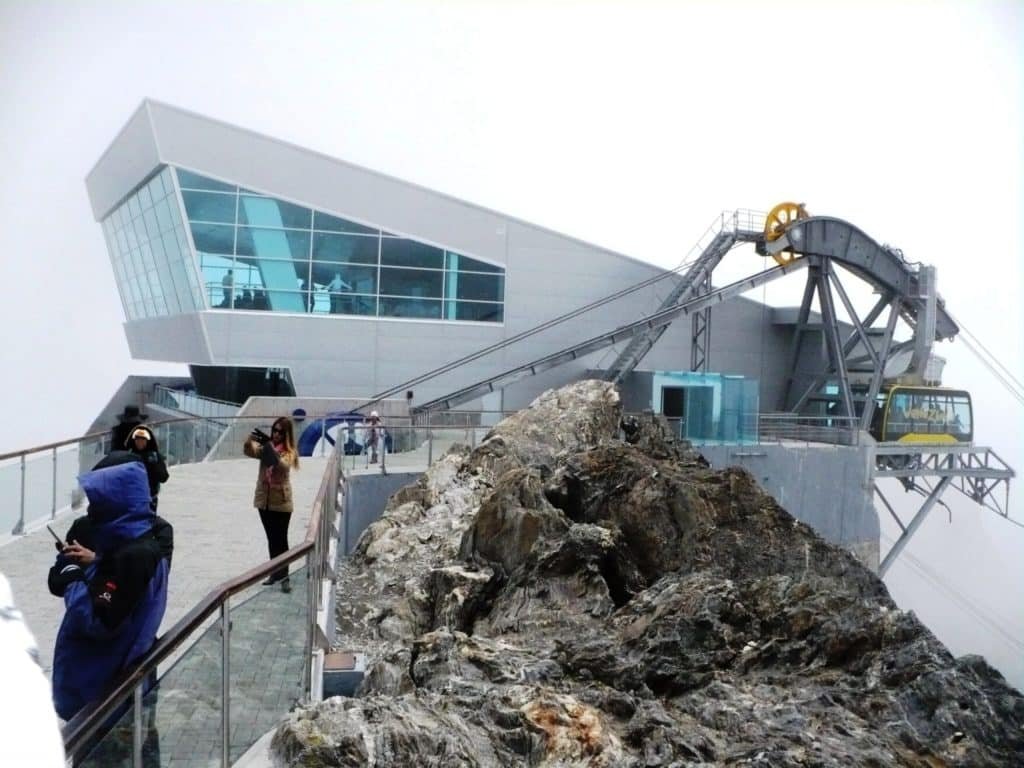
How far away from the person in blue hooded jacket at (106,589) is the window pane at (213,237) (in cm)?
2449

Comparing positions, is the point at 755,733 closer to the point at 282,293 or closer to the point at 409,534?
the point at 409,534

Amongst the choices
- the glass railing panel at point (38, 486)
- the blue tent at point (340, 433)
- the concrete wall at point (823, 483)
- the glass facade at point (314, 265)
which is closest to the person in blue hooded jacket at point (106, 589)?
the glass railing panel at point (38, 486)

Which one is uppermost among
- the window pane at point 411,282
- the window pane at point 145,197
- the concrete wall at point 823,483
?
the window pane at point 145,197

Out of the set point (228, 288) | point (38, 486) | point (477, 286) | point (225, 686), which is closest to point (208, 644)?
point (225, 686)

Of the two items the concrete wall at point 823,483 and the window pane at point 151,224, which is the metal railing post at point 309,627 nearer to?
the concrete wall at point 823,483

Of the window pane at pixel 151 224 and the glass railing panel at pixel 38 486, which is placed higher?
the window pane at pixel 151 224

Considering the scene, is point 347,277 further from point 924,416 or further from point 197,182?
point 924,416

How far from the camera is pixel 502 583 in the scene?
A: 10430 mm

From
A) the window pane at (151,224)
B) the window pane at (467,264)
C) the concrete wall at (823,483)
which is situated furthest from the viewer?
the window pane at (467,264)

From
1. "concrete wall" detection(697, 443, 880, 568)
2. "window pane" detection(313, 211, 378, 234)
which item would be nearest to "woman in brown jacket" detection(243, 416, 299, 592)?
"concrete wall" detection(697, 443, 880, 568)

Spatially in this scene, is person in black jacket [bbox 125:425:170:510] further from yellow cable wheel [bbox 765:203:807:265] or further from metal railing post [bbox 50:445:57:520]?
yellow cable wheel [bbox 765:203:807:265]

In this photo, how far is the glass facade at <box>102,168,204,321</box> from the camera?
88.2 ft

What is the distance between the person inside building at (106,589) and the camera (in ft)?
11.2

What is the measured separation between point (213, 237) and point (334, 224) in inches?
143
